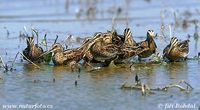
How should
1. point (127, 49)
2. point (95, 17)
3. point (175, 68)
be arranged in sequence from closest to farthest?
point (175, 68) < point (127, 49) < point (95, 17)

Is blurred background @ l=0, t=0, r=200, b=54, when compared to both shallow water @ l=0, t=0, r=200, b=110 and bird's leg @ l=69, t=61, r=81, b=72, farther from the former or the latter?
bird's leg @ l=69, t=61, r=81, b=72

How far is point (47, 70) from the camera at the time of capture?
9875mm

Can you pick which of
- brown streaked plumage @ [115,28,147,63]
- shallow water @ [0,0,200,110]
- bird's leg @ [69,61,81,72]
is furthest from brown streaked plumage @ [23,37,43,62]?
brown streaked plumage @ [115,28,147,63]

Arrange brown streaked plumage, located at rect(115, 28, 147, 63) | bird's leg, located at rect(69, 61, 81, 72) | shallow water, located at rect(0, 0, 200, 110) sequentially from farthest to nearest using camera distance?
brown streaked plumage, located at rect(115, 28, 147, 63), bird's leg, located at rect(69, 61, 81, 72), shallow water, located at rect(0, 0, 200, 110)

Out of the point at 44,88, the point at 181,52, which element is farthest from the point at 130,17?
the point at 44,88

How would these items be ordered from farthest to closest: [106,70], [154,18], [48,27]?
[154,18], [48,27], [106,70]

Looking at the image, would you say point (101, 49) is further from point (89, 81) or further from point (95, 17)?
point (95, 17)

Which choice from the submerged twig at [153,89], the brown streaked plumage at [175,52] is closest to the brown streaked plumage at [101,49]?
the brown streaked plumage at [175,52]

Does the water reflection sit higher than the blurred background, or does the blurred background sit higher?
the blurred background

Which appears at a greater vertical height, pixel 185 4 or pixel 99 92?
pixel 185 4

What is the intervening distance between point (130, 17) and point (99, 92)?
1048 centimetres

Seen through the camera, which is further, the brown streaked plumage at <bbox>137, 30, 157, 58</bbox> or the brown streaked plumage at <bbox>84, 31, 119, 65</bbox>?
the brown streaked plumage at <bbox>137, 30, 157, 58</bbox>

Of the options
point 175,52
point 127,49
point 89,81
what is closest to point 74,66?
point 127,49

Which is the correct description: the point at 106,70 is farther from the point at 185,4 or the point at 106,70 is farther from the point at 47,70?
the point at 185,4
